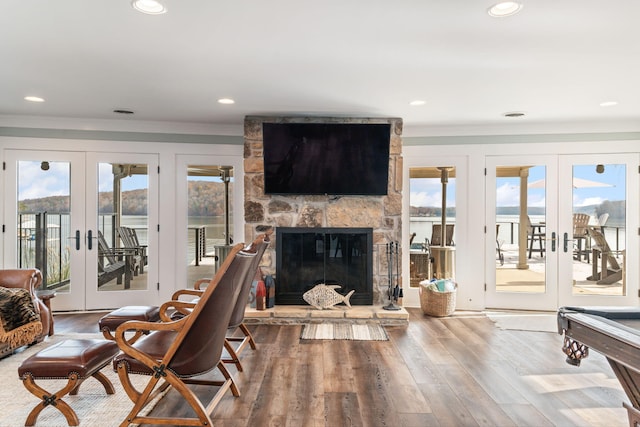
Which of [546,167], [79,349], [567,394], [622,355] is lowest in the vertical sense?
[567,394]

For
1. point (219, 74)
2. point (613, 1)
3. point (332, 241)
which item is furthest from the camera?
point (332, 241)

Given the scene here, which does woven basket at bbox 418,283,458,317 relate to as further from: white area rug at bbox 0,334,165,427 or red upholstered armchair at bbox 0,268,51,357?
red upholstered armchair at bbox 0,268,51,357

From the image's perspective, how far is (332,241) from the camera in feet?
16.4

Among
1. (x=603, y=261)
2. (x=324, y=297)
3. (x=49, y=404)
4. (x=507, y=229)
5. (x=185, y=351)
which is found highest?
(x=507, y=229)

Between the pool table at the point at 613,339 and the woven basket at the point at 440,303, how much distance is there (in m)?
2.81

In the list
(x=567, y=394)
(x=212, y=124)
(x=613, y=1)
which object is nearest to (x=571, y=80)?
(x=613, y=1)

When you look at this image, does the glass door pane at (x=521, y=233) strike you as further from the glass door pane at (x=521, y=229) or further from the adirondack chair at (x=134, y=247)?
the adirondack chair at (x=134, y=247)

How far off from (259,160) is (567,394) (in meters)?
3.73

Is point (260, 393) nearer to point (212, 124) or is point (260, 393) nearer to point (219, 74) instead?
point (219, 74)

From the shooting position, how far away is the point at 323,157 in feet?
15.8

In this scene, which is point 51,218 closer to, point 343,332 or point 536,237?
point 343,332

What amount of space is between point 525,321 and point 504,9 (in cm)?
376

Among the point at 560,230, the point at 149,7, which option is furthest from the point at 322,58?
the point at 560,230

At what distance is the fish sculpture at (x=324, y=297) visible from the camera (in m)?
4.77
